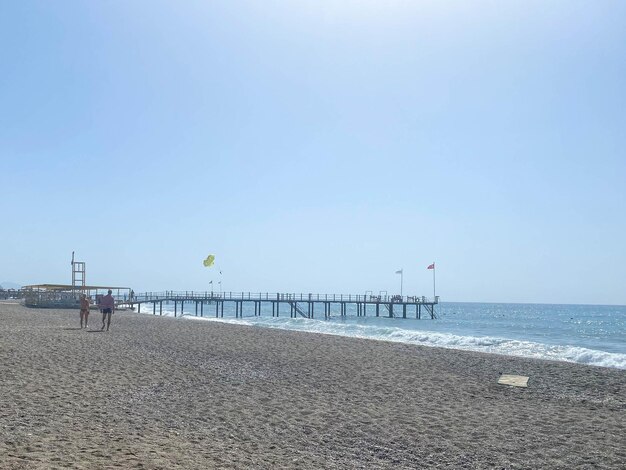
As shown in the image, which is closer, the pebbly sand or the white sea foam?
the pebbly sand

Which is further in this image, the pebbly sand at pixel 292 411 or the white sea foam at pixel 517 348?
the white sea foam at pixel 517 348

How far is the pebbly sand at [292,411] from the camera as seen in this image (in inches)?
256

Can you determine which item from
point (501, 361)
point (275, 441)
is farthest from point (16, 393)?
point (501, 361)

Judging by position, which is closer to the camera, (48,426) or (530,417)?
(48,426)

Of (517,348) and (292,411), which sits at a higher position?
(292,411)

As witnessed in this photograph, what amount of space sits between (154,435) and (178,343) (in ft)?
37.1

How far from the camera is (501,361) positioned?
1614cm

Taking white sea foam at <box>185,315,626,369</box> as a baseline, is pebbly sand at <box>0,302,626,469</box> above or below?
above

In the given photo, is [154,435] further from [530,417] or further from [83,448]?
[530,417]

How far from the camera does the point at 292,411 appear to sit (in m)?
8.94

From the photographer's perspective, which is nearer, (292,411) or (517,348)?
(292,411)

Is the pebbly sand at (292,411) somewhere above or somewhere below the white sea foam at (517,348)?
above

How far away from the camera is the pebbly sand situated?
6503mm

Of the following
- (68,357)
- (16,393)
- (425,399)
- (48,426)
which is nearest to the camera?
(48,426)
